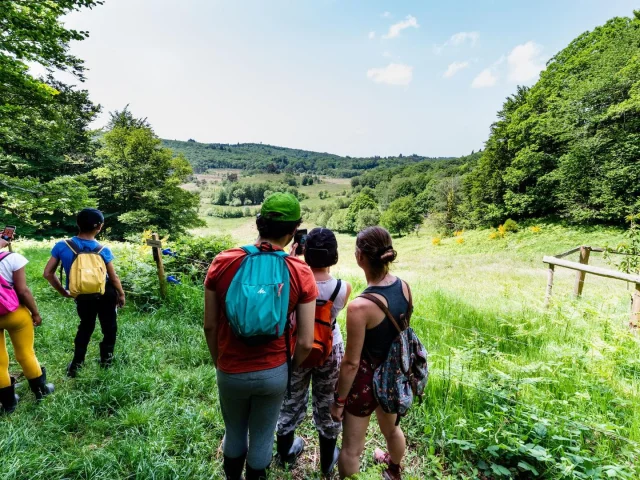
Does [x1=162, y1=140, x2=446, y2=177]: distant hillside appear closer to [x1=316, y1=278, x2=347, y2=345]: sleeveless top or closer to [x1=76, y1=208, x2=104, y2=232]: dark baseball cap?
[x1=76, y1=208, x2=104, y2=232]: dark baseball cap

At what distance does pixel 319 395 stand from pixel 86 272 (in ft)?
8.38

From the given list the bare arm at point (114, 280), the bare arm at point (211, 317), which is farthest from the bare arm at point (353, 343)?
the bare arm at point (114, 280)

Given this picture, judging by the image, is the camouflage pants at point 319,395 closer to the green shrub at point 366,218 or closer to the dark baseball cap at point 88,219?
the dark baseball cap at point 88,219

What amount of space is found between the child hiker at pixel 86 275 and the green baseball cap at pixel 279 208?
2.28 meters

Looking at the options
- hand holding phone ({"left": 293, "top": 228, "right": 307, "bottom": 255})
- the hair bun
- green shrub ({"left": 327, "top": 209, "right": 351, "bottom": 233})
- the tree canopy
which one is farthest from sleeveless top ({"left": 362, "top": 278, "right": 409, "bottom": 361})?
green shrub ({"left": 327, "top": 209, "right": 351, "bottom": 233})

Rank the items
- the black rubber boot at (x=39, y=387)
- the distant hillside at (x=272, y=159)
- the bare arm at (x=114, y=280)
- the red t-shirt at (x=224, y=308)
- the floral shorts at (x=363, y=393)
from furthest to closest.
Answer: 1. the distant hillside at (x=272, y=159)
2. the bare arm at (x=114, y=280)
3. the black rubber boot at (x=39, y=387)
4. the floral shorts at (x=363, y=393)
5. the red t-shirt at (x=224, y=308)

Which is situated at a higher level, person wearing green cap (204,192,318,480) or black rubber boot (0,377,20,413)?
person wearing green cap (204,192,318,480)

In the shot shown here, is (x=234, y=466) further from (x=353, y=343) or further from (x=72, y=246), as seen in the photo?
(x=72, y=246)

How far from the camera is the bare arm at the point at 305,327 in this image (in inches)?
68.4

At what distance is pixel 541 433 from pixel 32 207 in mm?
13070

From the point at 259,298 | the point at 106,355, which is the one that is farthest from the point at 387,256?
the point at 106,355

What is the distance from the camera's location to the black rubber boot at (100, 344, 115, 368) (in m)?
3.57

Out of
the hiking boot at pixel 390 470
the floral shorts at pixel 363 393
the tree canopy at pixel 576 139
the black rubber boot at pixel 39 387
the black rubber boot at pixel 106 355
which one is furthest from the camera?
the tree canopy at pixel 576 139

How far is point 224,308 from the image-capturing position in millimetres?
1655
